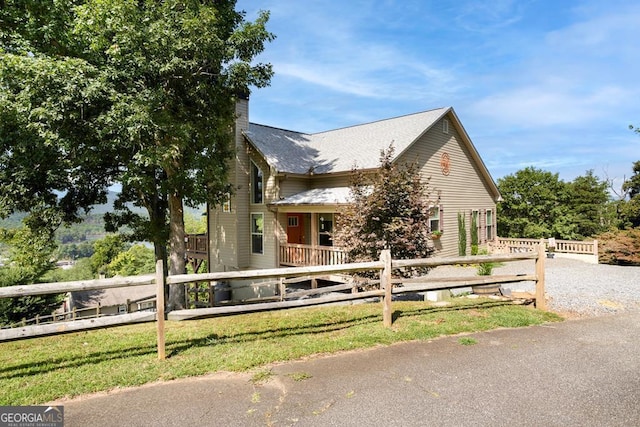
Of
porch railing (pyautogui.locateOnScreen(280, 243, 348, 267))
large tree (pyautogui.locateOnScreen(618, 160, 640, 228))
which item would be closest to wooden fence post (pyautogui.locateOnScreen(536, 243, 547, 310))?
porch railing (pyautogui.locateOnScreen(280, 243, 348, 267))

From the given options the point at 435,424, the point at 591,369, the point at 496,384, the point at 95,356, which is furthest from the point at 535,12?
the point at 95,356

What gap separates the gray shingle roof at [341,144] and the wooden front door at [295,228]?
2582 mm

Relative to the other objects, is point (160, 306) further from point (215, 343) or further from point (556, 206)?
point (556, 206)

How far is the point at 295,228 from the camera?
18.4m

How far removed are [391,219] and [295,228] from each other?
29.7 feet

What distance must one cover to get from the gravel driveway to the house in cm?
349

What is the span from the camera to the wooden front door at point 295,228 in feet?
59.3

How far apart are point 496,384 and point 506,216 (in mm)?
28212

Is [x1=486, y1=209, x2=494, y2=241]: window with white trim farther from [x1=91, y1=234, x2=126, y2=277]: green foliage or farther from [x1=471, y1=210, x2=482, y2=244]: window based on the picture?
[x1=91, y1=234, x2=126, y2=277]: green foliage

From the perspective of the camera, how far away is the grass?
178 inches

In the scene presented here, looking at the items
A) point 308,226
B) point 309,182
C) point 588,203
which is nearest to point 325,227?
point 308,226

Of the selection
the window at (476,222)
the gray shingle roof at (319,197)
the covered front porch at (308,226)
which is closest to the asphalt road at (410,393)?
the covered front porch at (308,226)

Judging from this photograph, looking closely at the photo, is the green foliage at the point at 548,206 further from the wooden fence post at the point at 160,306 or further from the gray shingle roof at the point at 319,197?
the wooden fence post at the point at 160,306

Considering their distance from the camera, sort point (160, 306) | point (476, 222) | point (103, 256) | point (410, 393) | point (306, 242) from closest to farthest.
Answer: point (410, 393) → point (160, 306) → point (306, 242) → point (476, 222) → point (103, 256)
